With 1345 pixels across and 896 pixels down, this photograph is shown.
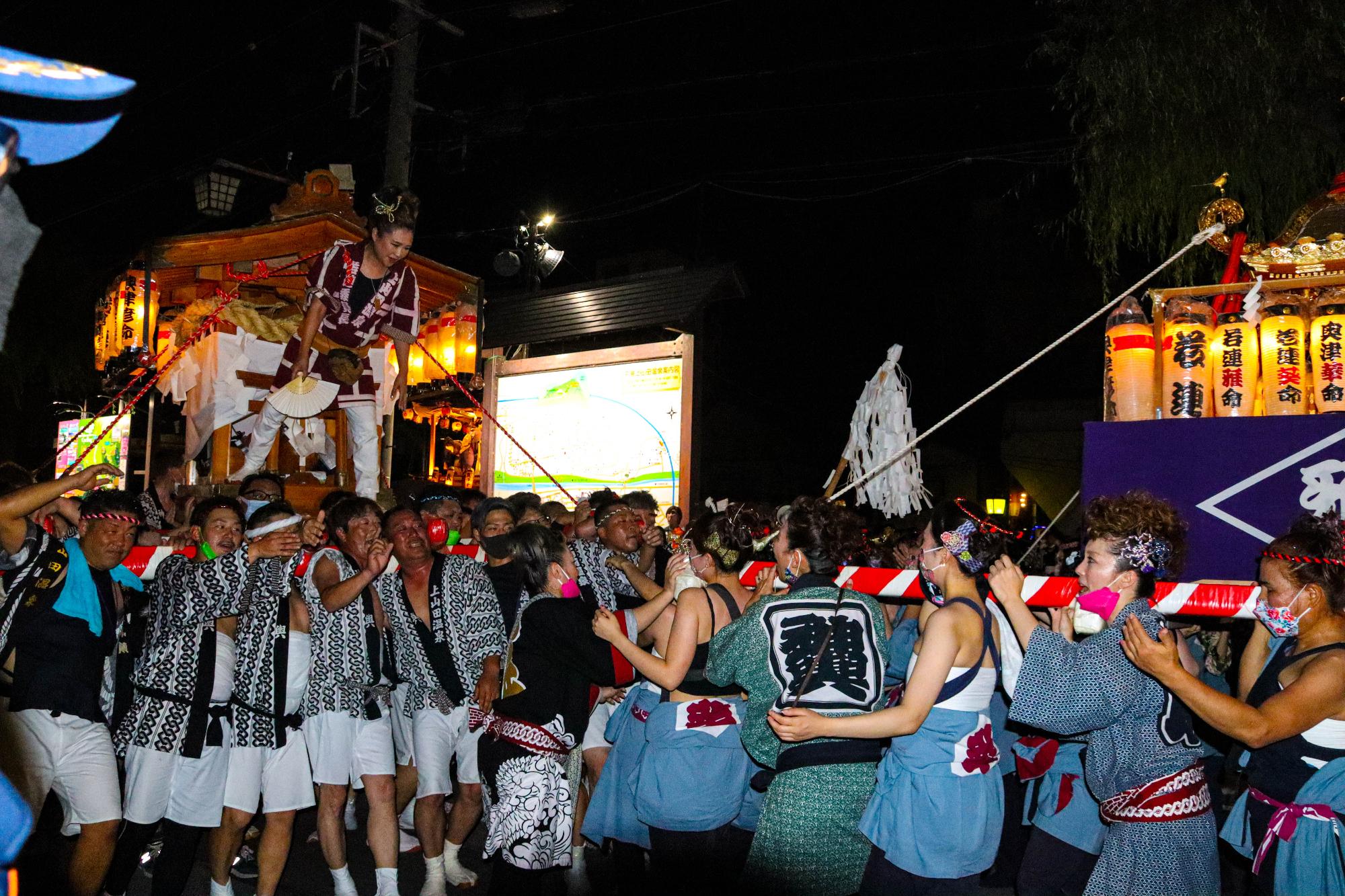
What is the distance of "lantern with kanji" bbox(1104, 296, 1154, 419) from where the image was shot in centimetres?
635

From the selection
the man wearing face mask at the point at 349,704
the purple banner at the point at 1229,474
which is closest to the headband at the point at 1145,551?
the purple banner at the point at 1229,474

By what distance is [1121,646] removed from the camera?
11.9 ft

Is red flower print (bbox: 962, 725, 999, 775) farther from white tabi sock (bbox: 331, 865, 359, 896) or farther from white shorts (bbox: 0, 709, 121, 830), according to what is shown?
white shorts (bbox: 0, 709, 121, 830)

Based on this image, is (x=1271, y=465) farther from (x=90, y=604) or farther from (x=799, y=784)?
(x=90, y=604)

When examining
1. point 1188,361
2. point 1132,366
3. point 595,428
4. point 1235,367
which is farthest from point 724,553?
point 595,428

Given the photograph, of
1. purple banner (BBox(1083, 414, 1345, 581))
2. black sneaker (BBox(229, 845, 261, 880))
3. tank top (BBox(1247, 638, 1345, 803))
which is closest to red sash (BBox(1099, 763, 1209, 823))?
tank top (BBox(1247, 638, 1345, 803))

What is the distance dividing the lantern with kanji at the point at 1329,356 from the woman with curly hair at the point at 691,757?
12.3ft

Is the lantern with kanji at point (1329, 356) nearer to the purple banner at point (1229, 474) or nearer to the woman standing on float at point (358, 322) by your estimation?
the purple banner at point (1229, 474)

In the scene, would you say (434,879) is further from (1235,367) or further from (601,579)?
(1235,367)

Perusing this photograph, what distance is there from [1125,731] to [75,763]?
15.0 feet

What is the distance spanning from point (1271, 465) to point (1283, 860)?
2646 mm

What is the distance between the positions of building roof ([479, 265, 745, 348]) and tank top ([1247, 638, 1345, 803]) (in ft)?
31.5

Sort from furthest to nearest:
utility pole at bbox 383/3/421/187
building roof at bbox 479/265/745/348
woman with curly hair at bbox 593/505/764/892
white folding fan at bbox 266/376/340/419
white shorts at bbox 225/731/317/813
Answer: building roof at bbox 479/265/745/348
utility pole at bbox 383/3/421/187
white folding fan at bbox 266/376/340/419
white shorts at bbox 225/731/317/813
woman with curly hair at bbox 593/505/764/892

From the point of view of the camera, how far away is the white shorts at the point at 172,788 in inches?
200
